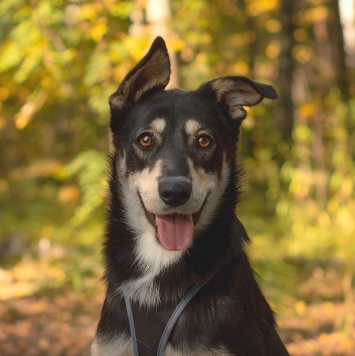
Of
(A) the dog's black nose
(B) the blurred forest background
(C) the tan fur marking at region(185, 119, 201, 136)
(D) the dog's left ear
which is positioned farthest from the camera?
(B) the blurred forest background

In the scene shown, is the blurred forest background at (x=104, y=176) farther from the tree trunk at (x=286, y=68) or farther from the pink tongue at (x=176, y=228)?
the pink tongue at (x=176, y=228)

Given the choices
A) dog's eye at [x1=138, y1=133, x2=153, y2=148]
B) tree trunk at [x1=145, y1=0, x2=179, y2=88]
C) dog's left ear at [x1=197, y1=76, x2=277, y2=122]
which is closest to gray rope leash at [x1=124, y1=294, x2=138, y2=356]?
dog's eye at [x1=138, y1=133, x2=153, y2=148]

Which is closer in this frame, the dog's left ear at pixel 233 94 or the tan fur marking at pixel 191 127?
the tan fur marking at pixel 191 127

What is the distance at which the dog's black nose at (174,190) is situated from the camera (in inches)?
135

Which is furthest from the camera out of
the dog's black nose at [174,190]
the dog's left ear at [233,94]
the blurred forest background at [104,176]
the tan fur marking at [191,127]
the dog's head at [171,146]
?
the blurred forest background at [104,176]

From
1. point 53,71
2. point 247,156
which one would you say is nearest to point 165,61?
point 53,71

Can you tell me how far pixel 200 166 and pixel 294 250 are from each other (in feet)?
20.5

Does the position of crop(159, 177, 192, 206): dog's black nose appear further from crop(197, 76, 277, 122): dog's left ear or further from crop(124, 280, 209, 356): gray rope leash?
crop(197, 76, 277, 122): dog's left ear

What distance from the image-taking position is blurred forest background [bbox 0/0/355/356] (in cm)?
677

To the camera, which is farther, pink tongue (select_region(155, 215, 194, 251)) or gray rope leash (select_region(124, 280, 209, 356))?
pink tongue (select_region(155, 215, 194, 251))

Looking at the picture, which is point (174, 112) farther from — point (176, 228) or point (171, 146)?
point (176, 228)

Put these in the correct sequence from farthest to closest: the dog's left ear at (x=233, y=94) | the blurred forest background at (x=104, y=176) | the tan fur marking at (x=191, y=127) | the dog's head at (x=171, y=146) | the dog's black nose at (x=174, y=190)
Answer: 1. the blurred forest background at (x=104, y=176)
2. the dog's left ear at (x=233, y=94)
3. the tan fur marking at (x=191, y=127)
4. the dog's head at (x=171, y=146)
5. the dog's black nose at (x=174, y=190)

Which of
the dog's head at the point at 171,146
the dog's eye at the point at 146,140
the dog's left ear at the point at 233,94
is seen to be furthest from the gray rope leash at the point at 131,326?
the dog's left ear at the point at 233,94

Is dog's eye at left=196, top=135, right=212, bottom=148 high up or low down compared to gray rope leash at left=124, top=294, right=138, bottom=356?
up
